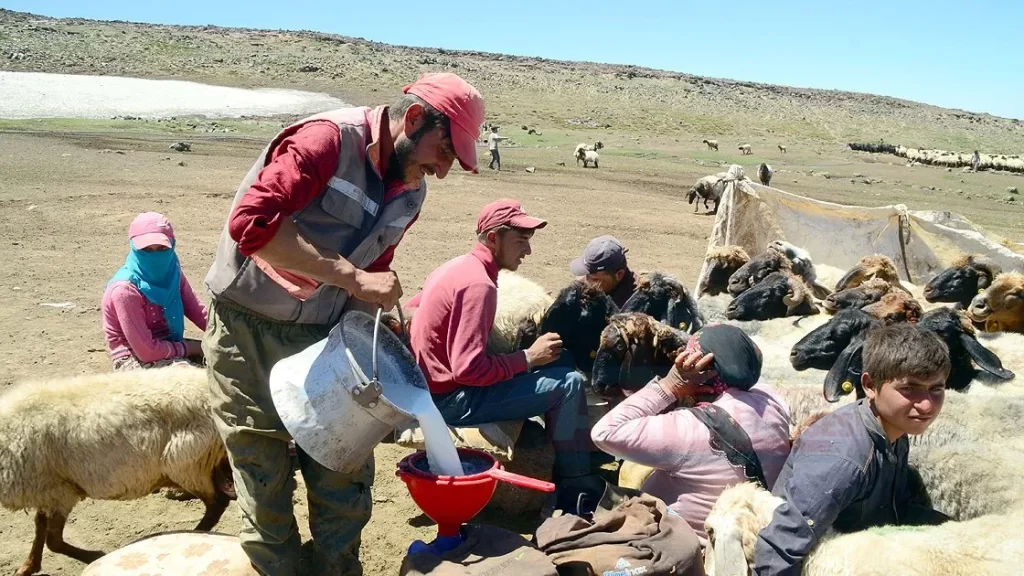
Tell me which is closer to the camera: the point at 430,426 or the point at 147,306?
the point at 430,426

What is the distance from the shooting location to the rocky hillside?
48.6 m

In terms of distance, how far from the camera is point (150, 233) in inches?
183

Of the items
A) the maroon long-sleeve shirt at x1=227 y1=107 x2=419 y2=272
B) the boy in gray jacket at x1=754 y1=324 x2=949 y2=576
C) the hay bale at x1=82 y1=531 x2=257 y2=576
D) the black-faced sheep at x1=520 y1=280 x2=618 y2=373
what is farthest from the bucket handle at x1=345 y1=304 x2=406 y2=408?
the black-faced sheep at x1=520 y1=280 x2=618 y2=373

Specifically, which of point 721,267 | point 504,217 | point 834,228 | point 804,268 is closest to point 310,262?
point 504,217

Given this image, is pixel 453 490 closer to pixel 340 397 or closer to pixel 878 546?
pixel 340 397

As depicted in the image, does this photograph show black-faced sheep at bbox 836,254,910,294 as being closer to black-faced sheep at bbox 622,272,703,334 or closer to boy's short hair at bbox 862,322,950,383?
black-faced sheep at bbox 622,272,703,334

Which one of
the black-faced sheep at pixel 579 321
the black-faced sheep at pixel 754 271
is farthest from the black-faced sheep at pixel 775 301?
the black-faced sheep at pixel 579 321

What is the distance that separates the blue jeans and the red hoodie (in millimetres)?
103

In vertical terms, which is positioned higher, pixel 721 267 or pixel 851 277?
pixel 851 277

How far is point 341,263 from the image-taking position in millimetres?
2529

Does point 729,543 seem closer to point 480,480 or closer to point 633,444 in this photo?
point 633,444

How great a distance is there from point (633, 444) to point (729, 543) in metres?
0.59

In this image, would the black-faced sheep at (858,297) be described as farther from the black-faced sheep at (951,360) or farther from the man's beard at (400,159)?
the man's beard at (400,159)

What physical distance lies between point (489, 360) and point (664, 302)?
66.3 inches
